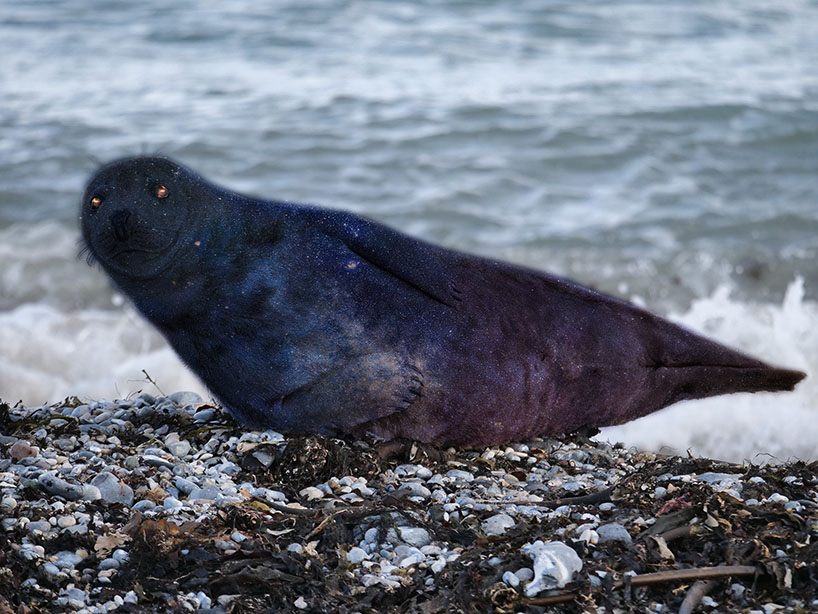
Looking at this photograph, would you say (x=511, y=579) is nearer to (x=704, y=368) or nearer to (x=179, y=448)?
(x=179, y=448)

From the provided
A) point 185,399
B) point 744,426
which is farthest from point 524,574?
point 744,426

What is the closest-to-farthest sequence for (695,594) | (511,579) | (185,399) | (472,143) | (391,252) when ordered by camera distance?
(695,594) → (511,579) → (391,252) → (185,399) → (472,143)

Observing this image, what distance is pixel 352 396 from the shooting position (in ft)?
14.0

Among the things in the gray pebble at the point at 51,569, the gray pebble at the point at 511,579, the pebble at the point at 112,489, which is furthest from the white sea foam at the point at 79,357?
the gray pebble at the point at 511,579

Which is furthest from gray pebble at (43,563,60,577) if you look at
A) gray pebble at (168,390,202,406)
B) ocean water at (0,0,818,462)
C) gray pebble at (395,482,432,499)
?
ocean water at (0,0,818,462)

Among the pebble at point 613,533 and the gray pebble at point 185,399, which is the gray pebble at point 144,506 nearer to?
the gray pebble at point 185,399

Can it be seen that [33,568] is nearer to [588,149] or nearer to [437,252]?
[437,252]

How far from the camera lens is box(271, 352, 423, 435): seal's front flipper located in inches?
168

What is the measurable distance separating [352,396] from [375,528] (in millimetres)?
781

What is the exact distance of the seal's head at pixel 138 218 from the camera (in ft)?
13.7

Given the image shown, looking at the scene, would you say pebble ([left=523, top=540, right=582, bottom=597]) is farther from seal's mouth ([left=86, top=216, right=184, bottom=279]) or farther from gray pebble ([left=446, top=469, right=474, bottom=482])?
seal's mouth ([left=86, top=216, right=184, bottom=279])

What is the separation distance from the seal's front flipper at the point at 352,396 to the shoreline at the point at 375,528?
14 cm

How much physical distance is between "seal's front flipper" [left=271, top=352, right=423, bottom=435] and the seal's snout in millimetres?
842

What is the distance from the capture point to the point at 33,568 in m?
3.26
